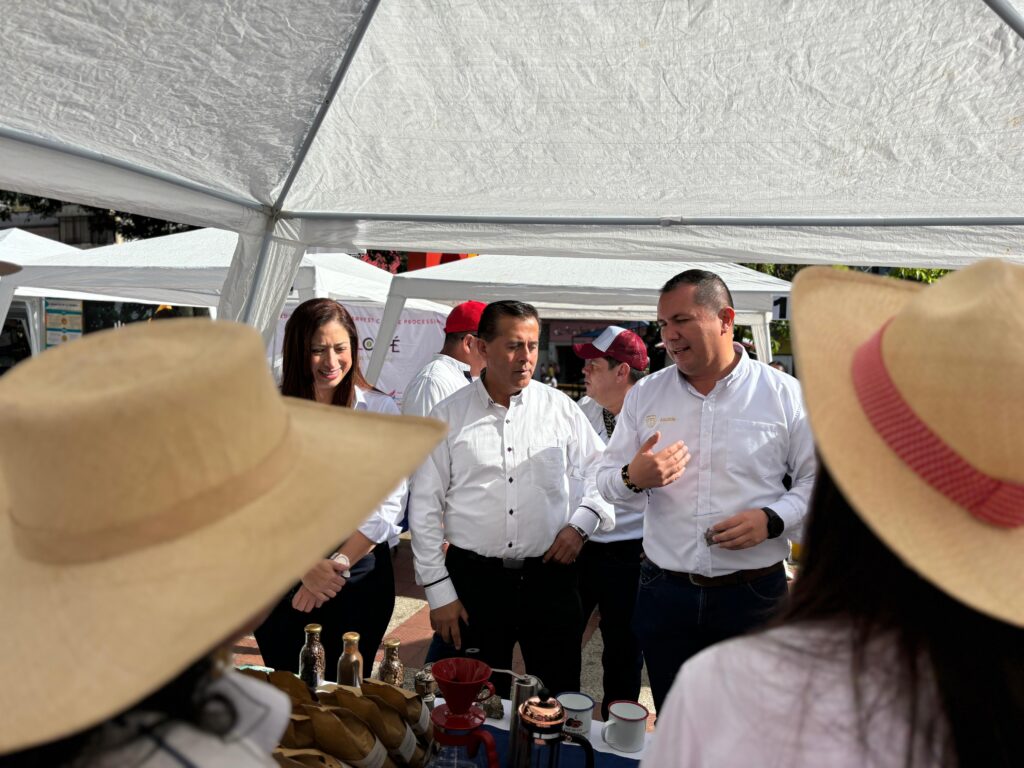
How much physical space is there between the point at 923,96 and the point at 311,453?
2.22 m

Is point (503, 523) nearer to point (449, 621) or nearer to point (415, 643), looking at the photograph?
point (449, 621)

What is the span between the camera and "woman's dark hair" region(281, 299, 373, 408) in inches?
115

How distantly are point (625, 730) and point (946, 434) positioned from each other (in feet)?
5.10

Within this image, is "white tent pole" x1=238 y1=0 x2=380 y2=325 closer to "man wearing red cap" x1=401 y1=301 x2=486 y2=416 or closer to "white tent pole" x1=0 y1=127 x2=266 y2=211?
"white tent pole" x1=0 y1=127 x2=266 y2=211

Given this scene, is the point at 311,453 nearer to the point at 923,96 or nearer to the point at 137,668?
the point at 137,668

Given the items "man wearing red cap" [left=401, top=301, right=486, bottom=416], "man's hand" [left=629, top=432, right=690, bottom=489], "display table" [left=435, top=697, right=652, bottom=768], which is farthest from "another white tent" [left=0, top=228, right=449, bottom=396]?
"display table" [left=435, top=697, right=652, bottom=768]

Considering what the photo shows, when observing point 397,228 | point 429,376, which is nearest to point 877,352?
point 397,228

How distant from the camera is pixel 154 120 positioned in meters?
2.24

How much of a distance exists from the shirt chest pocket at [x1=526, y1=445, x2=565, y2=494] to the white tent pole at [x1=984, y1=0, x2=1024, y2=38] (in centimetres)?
213

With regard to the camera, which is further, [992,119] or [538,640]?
[538,640]

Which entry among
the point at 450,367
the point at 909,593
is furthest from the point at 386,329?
the point at 909,593

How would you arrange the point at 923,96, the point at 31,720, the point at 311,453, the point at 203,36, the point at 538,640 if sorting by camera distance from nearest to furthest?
the point at 31,720
the point at 311,453
the point at 203,36
the point at 923,96
the point at 538,640

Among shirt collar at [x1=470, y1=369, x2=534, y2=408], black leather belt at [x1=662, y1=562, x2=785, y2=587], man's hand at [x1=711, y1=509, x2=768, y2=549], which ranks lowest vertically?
black leather belt at [x1=662, y1=562, x2=785, y2=587]

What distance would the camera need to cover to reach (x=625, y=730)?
203 cm
